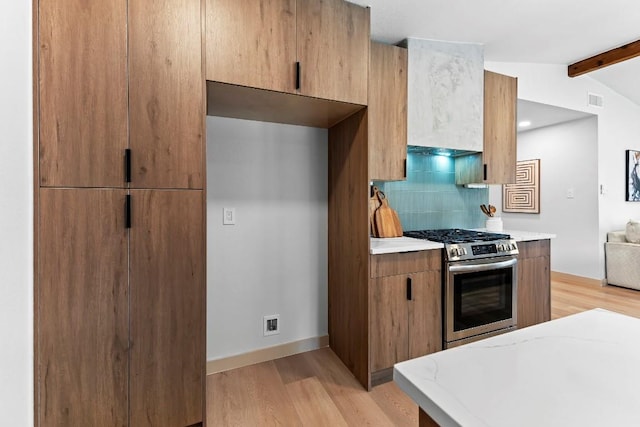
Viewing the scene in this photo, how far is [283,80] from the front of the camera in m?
1.73

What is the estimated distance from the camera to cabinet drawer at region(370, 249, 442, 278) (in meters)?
2.02

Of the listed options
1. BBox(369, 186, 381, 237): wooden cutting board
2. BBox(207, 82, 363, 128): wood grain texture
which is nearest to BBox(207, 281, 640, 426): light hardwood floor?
BBox(369, 186, 381, 237): wooden cutting board

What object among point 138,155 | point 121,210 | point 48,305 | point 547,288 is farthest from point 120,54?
point 547,288

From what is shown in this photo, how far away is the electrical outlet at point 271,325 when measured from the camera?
2336mm

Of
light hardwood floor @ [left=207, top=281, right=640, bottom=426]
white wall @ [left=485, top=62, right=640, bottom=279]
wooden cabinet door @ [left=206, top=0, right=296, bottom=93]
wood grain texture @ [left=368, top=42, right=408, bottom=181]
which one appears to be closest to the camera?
wooden cabinet door @ [left=206, top=0, right=296, bottom=93]

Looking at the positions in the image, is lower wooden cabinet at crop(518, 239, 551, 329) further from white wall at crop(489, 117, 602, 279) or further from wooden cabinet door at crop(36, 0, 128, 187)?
wooden cabinet door at crop(36, 0, 128, 187)

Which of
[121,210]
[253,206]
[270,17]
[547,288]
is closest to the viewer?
[121,210]

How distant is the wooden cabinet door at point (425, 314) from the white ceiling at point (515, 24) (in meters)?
1.87

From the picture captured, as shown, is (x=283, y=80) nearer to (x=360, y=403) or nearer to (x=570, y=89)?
(x=360, y=403)

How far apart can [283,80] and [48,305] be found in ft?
5.02

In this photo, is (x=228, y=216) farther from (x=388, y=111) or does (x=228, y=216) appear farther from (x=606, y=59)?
(x=606, y=59)

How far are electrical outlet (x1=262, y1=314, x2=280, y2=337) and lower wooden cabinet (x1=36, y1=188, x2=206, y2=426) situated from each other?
81 cm

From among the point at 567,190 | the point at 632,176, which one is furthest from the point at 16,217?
the point at 632,176

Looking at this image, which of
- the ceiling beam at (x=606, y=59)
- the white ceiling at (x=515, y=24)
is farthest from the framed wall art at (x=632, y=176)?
the white ceiling at (x=515, y=24)
